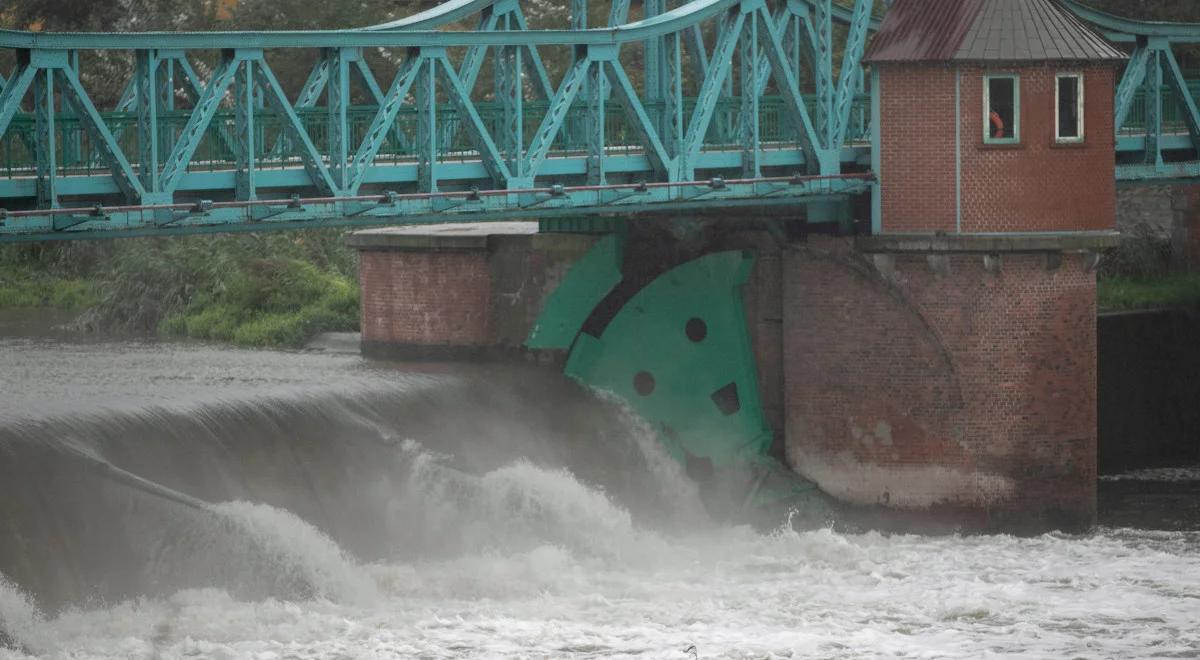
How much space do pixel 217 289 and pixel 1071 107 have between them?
1897cm

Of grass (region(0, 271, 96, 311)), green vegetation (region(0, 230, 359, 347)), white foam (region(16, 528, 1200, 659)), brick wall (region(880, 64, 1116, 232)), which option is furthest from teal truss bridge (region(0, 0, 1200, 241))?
grass (region(0, 271, 96, 311))

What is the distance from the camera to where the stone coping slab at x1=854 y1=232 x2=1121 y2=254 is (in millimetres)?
30312

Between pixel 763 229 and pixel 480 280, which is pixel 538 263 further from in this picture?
pixel 763 229

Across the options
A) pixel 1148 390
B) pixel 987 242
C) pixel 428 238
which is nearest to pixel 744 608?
pixel 987 242

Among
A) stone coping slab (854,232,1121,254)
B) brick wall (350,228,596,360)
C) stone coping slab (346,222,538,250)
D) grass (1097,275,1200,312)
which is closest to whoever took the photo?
stone coping slab (854,232,1121,254)

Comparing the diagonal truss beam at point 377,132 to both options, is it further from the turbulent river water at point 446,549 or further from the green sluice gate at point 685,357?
the green sluice gate at point 685,357

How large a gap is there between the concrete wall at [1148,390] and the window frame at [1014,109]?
27.7 ft

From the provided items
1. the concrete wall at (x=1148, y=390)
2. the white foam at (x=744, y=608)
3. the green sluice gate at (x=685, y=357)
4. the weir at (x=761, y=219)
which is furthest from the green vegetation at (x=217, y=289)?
the white foam at (x=744, y=608)

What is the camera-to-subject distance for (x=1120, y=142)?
36.9 m

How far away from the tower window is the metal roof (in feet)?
1.33

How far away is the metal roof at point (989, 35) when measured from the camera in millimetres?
30594

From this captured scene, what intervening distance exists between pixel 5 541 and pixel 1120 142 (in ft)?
65.7

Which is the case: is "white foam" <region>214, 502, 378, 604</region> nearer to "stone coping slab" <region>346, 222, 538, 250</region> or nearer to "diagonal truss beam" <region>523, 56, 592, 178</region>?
"diagonal truss beam" <region>523, 56, 592, 178</region>

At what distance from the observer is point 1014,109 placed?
1211 inches
